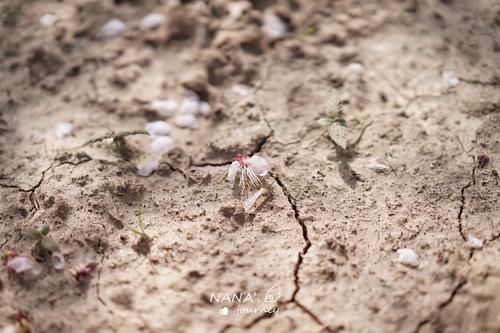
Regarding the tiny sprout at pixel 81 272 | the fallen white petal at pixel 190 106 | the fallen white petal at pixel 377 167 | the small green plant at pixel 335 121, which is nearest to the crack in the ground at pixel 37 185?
the tiny sprout at pixel 81 272

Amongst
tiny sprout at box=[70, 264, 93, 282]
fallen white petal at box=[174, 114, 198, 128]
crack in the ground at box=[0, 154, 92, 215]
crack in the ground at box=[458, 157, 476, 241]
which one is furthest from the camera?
fallen white petal at box=[174, 114, 198, 128]

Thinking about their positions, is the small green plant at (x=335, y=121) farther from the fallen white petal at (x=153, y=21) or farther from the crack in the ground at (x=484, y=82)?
the fallen white petal at (x=153, y=21)

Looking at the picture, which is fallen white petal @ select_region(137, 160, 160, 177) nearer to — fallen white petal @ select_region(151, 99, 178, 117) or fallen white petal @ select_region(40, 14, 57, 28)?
fallen white petal @ select_region(151, 99, 178, 117)

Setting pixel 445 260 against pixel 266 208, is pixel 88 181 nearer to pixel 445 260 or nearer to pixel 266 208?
pixel 266 208

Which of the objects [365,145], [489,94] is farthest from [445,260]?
Answer: [489,94]

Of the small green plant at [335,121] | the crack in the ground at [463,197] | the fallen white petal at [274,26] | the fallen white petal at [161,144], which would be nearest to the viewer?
the crack in the ground at [463,197]

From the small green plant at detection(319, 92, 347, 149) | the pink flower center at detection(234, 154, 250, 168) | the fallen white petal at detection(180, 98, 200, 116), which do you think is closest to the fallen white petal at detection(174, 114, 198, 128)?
the fallen white petal at detection(180, 98, 200, 116)
